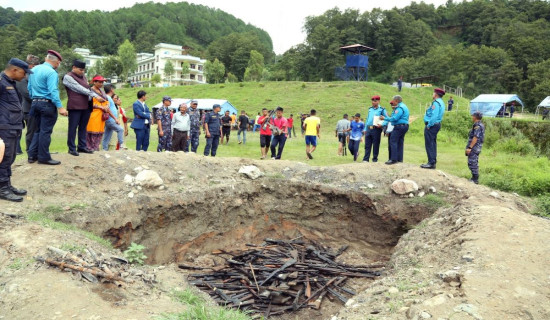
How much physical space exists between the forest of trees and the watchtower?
13.8 m

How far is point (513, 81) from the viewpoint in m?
50.1

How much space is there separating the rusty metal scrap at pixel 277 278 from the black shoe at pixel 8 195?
2.85 metres

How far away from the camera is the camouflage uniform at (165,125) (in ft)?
32.3

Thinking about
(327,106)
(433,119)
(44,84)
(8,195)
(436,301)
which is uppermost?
(327,106)

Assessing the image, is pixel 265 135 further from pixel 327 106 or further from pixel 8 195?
pixel 327 106

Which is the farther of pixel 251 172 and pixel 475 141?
pixel 251 172

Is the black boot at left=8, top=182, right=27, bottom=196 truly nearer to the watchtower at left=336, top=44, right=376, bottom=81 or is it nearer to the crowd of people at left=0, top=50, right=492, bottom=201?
the crowd of people at left=0, top=50, right=492, bottom=201

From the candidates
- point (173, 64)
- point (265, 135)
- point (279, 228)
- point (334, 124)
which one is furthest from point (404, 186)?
point (173, 64)

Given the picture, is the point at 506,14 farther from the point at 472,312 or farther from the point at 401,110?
the point at 472,312

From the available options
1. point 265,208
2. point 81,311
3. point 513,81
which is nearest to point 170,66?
point 513,81

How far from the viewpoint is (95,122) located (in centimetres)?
766

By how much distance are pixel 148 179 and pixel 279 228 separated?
3.24 m

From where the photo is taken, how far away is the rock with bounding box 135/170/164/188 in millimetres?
6961

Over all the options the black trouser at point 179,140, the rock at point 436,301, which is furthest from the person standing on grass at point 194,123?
the rock at point 436,301
